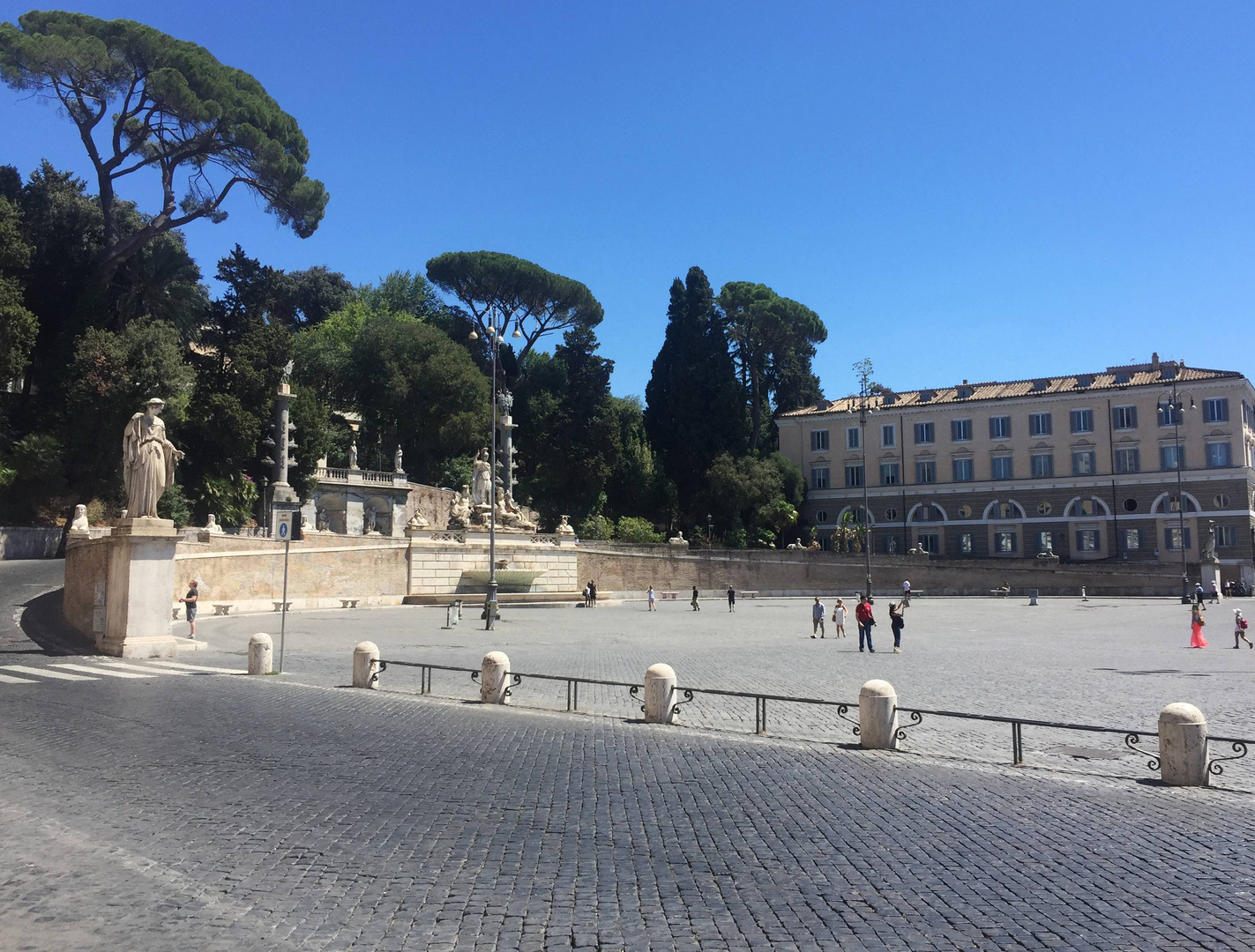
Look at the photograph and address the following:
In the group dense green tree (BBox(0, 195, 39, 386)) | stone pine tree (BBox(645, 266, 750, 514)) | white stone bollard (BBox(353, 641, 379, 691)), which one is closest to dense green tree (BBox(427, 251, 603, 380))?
stone pine tree (BBox(645, 266, 750, 514))

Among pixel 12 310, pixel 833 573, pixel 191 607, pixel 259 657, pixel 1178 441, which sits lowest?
pixel 259 657

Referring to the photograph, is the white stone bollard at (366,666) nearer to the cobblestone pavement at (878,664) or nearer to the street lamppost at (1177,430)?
the cobblestone pavement at (878,664)

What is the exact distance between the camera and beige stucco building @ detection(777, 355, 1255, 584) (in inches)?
A: 2021

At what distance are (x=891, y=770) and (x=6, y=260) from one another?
39437 millimetres

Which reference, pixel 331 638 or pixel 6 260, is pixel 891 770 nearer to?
pixel 331 638

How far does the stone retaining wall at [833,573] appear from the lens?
47875 mm

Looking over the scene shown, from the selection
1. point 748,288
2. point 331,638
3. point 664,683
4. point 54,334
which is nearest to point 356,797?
point 664,683

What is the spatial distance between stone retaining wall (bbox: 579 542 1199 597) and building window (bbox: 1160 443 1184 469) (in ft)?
21.1

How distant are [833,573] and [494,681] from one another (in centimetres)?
4239

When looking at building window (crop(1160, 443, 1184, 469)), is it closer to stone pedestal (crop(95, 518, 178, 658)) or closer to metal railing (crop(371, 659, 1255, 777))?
metal railing (crop(371, 659, 1255, 777))

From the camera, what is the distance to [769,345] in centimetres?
6838

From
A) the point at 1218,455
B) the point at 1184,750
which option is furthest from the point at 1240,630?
the point at 1218,455

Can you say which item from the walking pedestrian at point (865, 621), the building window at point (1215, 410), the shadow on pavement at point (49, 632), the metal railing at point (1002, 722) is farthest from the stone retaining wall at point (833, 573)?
the metal railing at point (1002, 722)

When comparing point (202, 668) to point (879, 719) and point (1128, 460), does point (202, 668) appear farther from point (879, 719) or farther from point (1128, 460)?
point (1128, 460)
